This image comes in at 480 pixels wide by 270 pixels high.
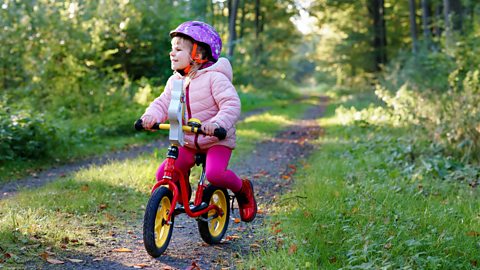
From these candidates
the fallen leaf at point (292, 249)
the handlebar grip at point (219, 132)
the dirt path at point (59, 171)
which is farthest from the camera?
the dirt path at point (59, 171)

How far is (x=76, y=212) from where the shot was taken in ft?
19.3

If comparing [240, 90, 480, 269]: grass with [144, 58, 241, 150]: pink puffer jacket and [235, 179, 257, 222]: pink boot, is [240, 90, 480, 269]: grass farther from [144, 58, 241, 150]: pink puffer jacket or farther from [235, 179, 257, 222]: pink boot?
[144, 58, 241, 150]: pink puffer jacket

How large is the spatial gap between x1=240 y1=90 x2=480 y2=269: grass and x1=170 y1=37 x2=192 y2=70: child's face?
5.45 feet

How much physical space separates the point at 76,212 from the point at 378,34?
28.3m

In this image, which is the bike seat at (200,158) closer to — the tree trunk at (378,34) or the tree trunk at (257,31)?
the tree trunk at (378,34)

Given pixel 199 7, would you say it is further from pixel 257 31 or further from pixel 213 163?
pixel 213 163

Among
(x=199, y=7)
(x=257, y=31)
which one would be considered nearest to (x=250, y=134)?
(x=199, y=7)

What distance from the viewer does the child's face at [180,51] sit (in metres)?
4.63

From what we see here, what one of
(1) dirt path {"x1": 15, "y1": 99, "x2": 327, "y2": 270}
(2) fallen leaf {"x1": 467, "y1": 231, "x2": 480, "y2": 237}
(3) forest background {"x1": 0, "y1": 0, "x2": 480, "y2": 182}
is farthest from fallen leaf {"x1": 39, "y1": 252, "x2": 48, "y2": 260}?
(3) forest background {"x1": 0, "y1": 0, "x2": 480, "y2": 182}

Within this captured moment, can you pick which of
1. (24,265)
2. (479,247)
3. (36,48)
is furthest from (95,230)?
A: (36,48)

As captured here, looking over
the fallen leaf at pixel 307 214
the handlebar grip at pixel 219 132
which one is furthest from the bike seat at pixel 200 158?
the fallen leaf at pixel 307 214

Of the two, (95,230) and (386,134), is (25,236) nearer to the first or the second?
(95,230)

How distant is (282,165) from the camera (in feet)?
32.6

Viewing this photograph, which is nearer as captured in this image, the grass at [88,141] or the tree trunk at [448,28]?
the grass at [88,141]
